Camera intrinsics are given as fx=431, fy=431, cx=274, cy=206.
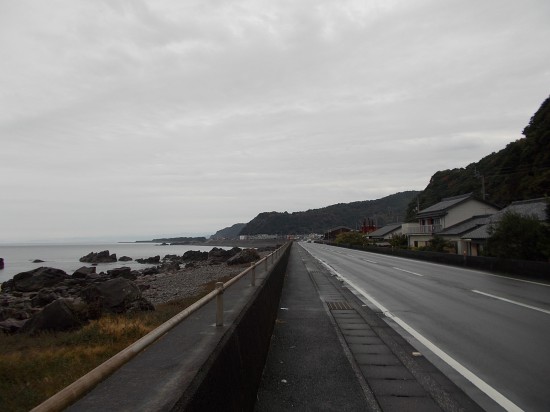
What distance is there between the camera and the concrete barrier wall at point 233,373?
304 centimetres

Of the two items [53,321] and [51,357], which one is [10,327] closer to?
[53,321]

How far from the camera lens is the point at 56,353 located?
8562mm

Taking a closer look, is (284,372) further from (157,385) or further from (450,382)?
(157,385)

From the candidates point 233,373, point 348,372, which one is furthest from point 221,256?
point 233,373

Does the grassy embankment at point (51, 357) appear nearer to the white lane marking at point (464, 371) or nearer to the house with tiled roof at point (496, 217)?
the white lane marking at point (464, 371)

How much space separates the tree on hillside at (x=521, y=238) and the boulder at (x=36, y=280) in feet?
115

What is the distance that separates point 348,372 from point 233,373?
2.87 metres

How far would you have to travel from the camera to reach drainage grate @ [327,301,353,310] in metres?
12.4

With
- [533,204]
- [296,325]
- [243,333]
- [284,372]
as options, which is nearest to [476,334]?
[296,325]

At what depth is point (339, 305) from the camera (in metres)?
13.0

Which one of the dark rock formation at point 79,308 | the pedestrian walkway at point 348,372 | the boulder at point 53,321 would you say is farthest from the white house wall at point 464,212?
the boulder at point 53,321

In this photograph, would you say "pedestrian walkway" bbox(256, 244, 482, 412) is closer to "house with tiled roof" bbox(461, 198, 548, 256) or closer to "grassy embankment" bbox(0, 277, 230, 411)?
"grassy embankment" bbox(0, 277, 230, 411)

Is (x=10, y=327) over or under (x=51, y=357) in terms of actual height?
under

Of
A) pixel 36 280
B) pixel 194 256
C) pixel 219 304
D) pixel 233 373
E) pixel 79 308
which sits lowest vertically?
pixel 36 280
